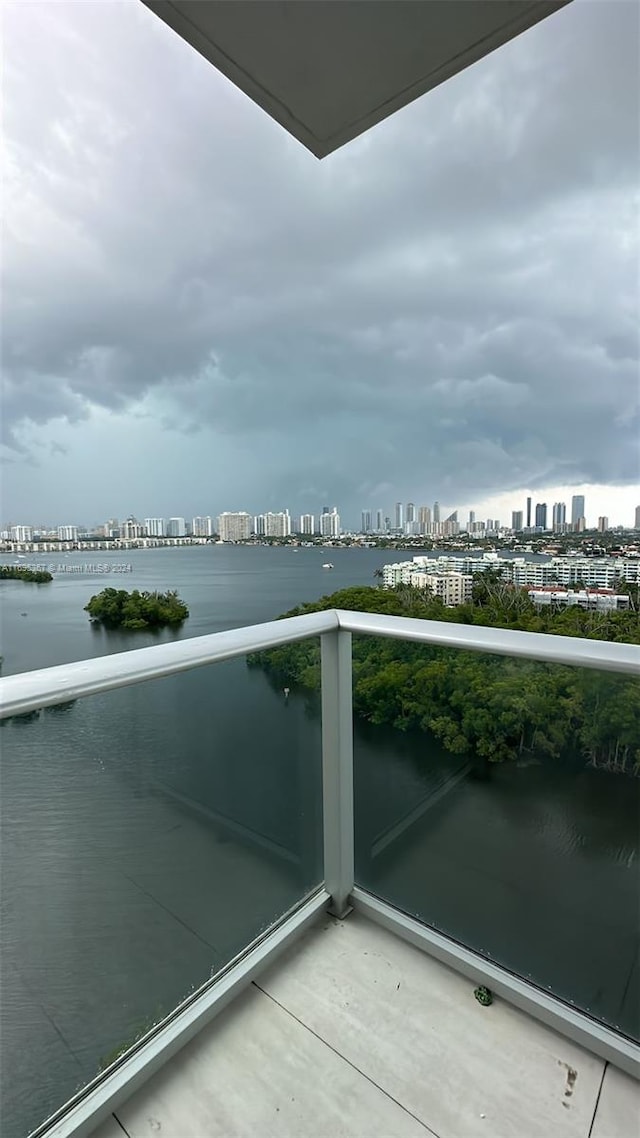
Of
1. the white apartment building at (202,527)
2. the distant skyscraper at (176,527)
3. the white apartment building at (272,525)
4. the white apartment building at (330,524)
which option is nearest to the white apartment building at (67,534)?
the distant skyscraper at (176,527)

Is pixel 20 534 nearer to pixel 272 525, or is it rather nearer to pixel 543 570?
pixel 272 525

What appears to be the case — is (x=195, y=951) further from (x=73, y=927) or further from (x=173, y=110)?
(x=173, y=110)

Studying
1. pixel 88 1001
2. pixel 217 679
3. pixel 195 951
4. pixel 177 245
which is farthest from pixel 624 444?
pixel 177 245

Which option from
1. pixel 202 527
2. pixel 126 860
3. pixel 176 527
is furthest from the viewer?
pixel 202 527

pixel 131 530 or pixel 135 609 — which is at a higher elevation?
pixel 131 530

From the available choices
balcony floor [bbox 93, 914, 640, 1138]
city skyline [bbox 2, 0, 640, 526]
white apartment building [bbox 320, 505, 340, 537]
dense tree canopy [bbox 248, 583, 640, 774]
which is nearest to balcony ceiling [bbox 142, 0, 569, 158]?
city skyline [bbox 2, 0, 640, 526]

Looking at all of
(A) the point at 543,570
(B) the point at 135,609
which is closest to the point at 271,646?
(B) the point at 135,609

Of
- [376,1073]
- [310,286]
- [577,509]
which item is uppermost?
[310,286]

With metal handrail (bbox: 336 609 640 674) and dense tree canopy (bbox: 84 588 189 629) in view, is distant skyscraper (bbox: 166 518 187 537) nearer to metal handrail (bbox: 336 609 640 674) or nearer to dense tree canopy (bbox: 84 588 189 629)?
dense tree canopy (bbox: 84 588 189 629)
